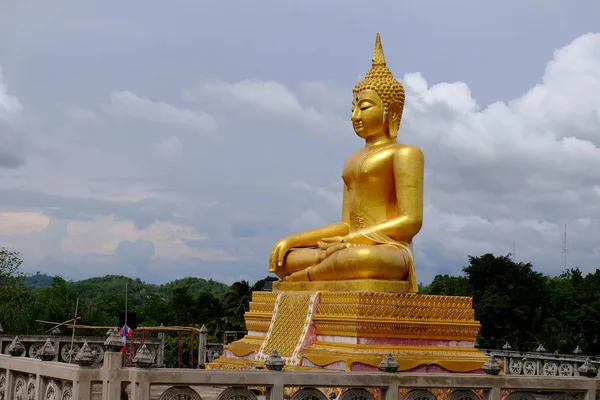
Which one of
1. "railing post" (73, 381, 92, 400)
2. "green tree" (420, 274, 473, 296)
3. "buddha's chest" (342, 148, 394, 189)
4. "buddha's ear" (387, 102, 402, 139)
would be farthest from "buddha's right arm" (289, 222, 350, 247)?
"green tree" (420, 274, 473, 296)

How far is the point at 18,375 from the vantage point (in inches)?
387

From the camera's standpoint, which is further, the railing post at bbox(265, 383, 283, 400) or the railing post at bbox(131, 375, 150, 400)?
the railing post at bbox(265, 383, 283, 400)

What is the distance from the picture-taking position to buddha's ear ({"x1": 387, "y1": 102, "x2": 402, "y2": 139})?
49.0 feet

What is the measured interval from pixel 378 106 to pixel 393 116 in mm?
352

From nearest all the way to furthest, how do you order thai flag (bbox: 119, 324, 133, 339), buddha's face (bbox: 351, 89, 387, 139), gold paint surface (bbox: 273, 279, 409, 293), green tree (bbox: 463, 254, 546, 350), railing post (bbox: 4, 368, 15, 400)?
1. railing post (bbox: 4, 368, 15, 400)
2. gold paint surface (bbox: 273, 279, 409, 293)
3. thai flag (bbox: 119, 324, 133, 339)
4. buddha's face (bbox: 351, 89, 387, 139)
5. green tree (bbox: 463, 254, 546, 350)

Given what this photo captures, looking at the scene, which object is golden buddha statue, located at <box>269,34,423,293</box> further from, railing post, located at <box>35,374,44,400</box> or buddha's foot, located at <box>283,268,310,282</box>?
railing post, located at <box>35,374,44,400</box>

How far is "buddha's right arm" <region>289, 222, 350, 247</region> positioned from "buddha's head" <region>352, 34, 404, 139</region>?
67.0 inches

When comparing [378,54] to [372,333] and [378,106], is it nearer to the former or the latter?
[378,106]

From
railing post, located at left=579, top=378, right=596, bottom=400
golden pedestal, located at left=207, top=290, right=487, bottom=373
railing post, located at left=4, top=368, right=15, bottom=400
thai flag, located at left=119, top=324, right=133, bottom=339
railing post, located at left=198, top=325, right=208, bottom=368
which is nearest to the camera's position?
railing post, located at left=579, top=378, right=596, bottom=400

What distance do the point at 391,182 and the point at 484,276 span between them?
82.5 ft

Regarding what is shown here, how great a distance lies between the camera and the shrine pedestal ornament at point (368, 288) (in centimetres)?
1269

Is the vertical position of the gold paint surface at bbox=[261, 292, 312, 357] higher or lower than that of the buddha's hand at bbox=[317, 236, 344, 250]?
lower

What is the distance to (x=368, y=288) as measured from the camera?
42.8ft

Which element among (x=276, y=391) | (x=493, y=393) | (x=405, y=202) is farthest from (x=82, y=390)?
(x=405, y=202)
